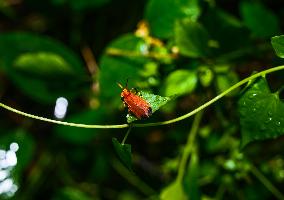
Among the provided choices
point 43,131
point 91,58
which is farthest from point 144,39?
point 43,131

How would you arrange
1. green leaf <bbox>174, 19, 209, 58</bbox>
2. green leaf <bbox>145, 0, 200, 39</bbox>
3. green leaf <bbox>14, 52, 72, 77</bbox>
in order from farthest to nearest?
green leaf <bbox>14, 52, 72, 77</bbox> < green leaf <bbox>145, 0, 200, 39</bbox> < green leaf <bbox>174, 19, 209, 58</bbox>

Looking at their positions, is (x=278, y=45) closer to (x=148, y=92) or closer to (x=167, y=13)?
(x=148, y=92)

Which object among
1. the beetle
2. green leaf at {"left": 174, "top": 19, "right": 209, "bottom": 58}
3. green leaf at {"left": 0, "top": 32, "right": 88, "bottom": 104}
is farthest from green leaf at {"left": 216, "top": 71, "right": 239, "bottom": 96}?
green leaf at {"left": 0, "top": 32, "right": 88, "bottom": 104}

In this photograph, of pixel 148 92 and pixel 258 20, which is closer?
pixel 148 92

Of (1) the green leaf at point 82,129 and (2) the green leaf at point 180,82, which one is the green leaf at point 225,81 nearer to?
(2) the green leaf at point 180,82

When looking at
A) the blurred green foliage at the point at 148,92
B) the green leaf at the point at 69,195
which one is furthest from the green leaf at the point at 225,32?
the green leaf at the point at 69,195

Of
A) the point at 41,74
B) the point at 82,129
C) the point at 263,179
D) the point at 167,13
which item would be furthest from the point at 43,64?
the point at 263,179

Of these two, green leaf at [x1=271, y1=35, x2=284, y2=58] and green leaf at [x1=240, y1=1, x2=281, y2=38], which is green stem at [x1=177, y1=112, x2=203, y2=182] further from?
green leaf at [x1=271, y1=35, x2=284, y2=58]
